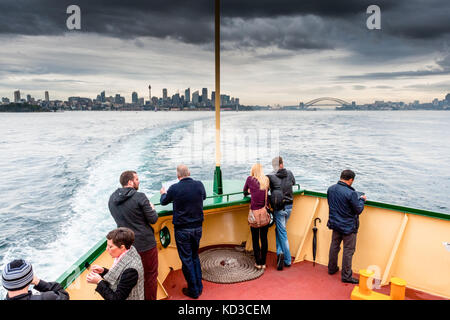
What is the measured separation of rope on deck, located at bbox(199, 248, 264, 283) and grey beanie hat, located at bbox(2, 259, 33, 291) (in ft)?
9.28

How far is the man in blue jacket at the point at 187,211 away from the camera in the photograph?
3.71 meters

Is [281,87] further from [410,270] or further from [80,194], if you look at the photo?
[410,270]

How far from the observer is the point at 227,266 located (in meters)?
4.81

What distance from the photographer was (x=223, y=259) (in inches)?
198

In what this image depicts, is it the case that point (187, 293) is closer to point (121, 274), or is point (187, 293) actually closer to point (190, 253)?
point (190, 253)

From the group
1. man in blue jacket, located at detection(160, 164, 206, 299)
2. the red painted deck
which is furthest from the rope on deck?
man in blue jacket, located at detection(160, 164, 206, 299)

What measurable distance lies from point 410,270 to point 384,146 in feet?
130

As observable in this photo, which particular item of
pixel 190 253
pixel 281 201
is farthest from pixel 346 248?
pixel 190 253

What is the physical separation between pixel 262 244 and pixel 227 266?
0.61 meters

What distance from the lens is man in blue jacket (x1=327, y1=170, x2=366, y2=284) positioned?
4180mm

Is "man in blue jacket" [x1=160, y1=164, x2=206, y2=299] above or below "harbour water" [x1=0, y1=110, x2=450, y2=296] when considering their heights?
above

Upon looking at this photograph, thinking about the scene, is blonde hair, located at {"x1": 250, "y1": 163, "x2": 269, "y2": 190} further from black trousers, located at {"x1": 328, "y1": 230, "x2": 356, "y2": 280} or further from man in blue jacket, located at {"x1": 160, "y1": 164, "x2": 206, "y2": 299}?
black trousers, located at {"x1": 328, "y1": 230, "x2": 356, "y2": 280}

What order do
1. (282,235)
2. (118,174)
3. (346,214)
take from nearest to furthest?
(346,214) < (282,235) < (118,174)

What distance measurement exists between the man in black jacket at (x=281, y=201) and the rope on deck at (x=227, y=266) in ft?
1.27
